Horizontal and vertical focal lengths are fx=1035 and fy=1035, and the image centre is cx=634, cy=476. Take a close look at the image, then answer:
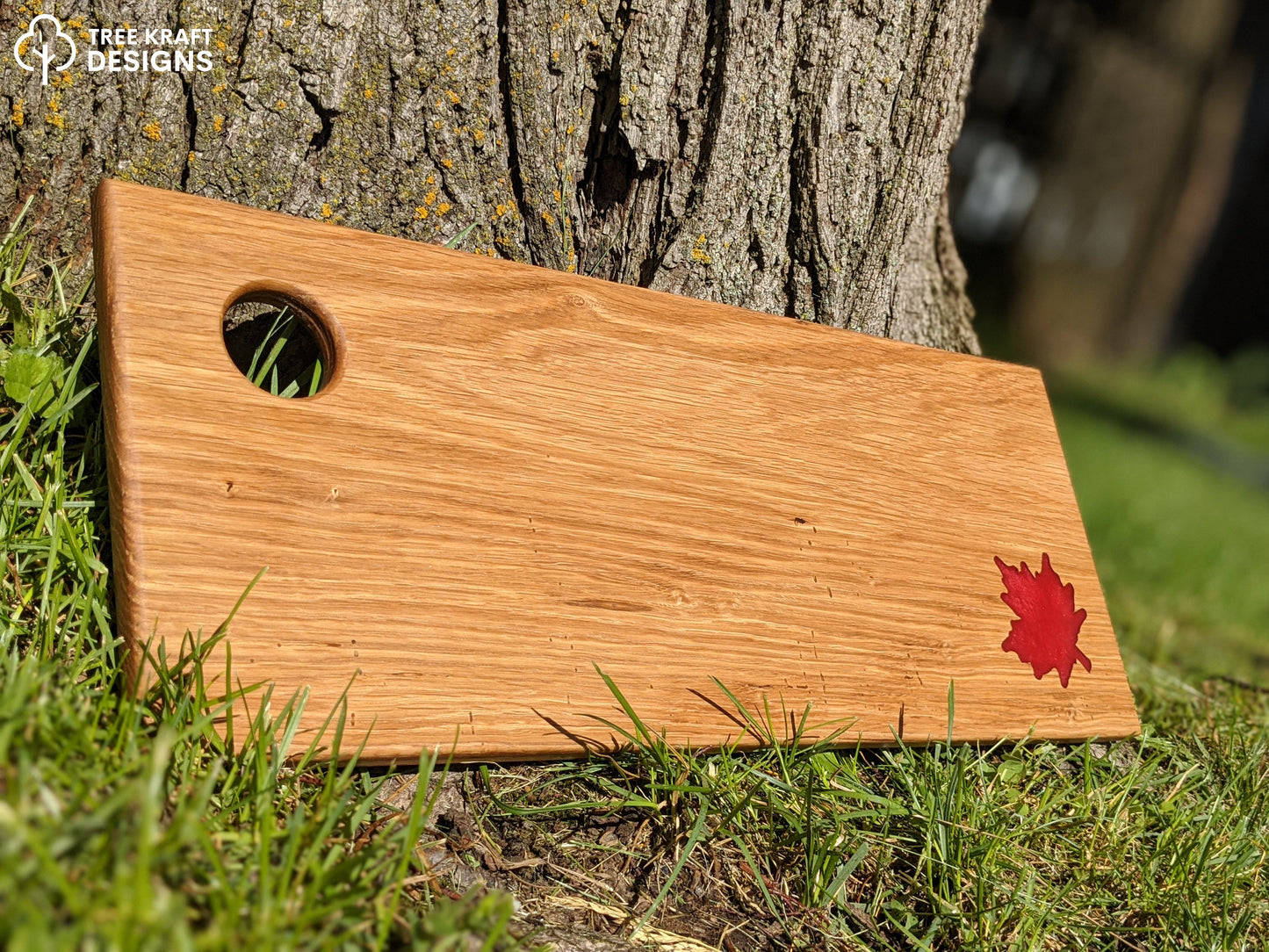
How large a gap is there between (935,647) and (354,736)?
0.89 meters

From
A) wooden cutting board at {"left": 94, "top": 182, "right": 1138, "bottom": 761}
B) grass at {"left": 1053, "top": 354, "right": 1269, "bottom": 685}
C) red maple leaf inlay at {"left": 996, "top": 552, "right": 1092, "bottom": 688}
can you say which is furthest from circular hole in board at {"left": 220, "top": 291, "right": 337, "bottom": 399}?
grass at {"left": 1053, "top": 354, "right": 1269, "bottom": 685}

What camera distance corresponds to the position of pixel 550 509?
4.48 feet

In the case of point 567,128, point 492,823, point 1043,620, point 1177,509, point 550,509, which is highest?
point 567,128

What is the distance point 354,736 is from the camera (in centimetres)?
119

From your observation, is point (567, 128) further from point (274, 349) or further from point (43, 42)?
point (43, 42)

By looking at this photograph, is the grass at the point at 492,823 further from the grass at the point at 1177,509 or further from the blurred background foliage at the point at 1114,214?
the blurred background foliage at the point at 1114,214

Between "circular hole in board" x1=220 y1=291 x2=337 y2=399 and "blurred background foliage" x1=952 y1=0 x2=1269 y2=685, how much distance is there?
14.7ft

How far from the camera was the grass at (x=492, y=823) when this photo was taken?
890mm

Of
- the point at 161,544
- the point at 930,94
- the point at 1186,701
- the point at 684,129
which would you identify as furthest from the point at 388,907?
the point at 1186,701

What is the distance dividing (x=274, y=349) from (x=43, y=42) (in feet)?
1.83

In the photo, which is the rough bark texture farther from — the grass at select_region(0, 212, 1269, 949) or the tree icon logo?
the grass at select_region(0, 212, 1269, 949)

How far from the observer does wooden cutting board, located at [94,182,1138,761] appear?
1.19m

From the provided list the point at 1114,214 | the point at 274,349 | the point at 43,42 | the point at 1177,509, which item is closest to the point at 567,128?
the point at 274,349

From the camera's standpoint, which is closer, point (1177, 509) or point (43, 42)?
point (43, 42)
